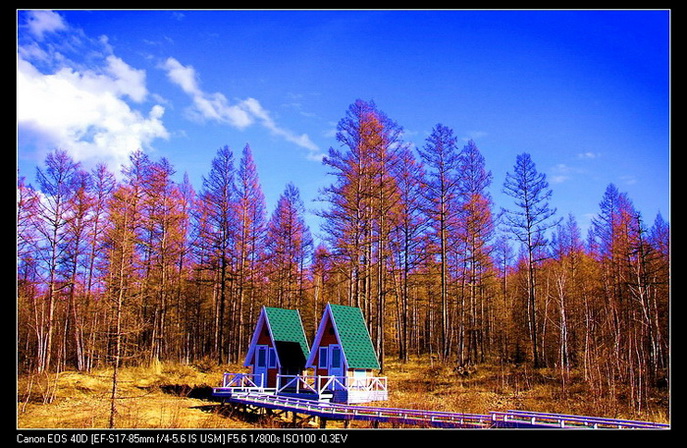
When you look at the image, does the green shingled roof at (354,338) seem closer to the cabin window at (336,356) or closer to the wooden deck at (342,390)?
the cabin window at (336,356)

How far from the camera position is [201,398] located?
1017 inches

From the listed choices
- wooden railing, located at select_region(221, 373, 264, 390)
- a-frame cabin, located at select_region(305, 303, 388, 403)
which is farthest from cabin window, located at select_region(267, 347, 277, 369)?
a-frame cabin, located at select_region(305, 303, 388, 403)

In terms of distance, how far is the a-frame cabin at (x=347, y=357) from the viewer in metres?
21.6

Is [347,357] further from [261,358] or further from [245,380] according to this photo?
[245,380]

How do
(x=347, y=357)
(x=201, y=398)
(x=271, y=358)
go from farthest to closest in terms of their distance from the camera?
(x=201, y=398), (x=271, y=358), (x=347, y=357)

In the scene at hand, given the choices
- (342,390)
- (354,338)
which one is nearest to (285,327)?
(354,338)

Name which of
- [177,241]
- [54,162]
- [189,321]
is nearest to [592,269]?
[177,241]

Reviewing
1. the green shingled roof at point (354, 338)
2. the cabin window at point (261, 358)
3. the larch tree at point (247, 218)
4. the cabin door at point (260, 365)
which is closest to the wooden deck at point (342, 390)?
the green shingled roof at point (354, 338)

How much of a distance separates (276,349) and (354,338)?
4.89 m

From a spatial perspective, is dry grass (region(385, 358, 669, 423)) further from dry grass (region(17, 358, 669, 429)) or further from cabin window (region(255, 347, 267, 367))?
cabin window (region(255, 347, 267, 367))

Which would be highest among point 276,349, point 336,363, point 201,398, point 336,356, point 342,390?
point 336,356

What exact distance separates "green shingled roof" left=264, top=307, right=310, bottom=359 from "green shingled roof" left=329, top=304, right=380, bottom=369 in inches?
174

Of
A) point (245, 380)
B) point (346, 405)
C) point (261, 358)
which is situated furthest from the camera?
point (245, 380)
